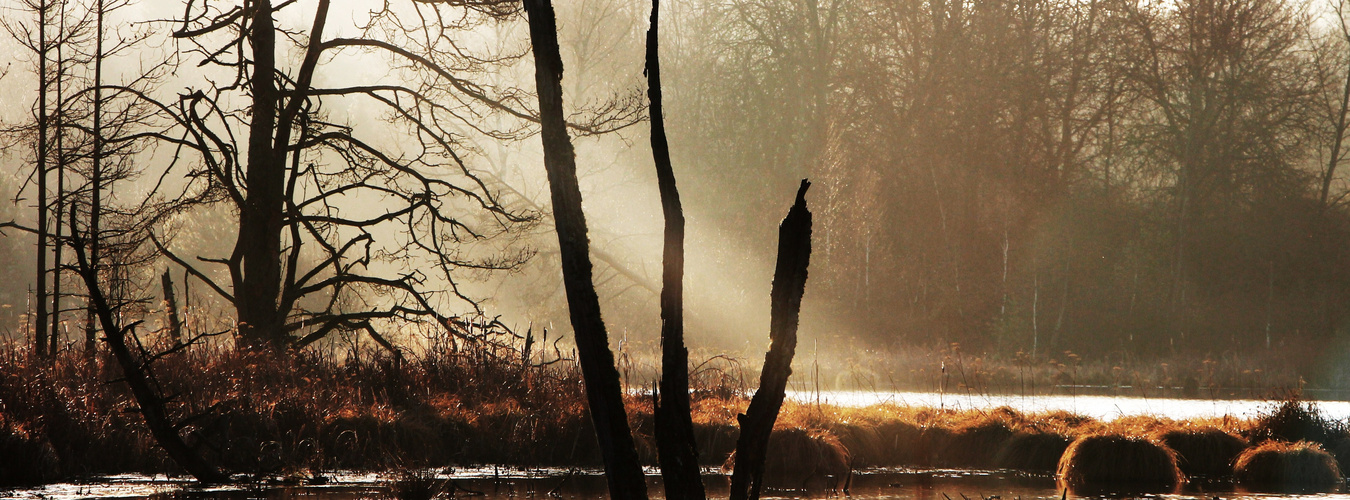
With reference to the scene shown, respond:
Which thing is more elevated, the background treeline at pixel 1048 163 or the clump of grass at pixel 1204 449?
the background treeline at pixel 1048 163

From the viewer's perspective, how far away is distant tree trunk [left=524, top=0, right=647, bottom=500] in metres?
4.94

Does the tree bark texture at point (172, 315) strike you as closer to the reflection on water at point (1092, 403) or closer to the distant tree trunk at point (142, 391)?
the distant tree trunk at point (142, 391)

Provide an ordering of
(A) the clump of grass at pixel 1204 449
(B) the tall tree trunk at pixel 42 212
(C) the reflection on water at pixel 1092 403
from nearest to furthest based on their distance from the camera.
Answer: (A) the clump of grass at pixel 1204 449 → (B) the tall tree trunk at pixel 42 212 → (C) the reflection on water at pixel 1092 403

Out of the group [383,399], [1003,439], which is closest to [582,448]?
[383,399]

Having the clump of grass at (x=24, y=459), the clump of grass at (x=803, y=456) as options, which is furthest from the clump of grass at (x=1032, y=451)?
the clump of grass at (x=24, y=459)

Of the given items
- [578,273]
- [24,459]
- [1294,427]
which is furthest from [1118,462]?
[24,459]

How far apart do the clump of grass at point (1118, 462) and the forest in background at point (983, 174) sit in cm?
1795

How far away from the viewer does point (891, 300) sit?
112 ft

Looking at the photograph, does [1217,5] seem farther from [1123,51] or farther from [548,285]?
[548,285]

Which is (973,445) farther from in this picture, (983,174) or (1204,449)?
(983,174)

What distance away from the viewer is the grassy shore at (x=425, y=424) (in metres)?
11.0

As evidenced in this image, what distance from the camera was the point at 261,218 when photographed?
14.9 meters

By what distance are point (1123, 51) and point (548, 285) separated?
1800 centimetres

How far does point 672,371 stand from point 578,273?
0.57 m
